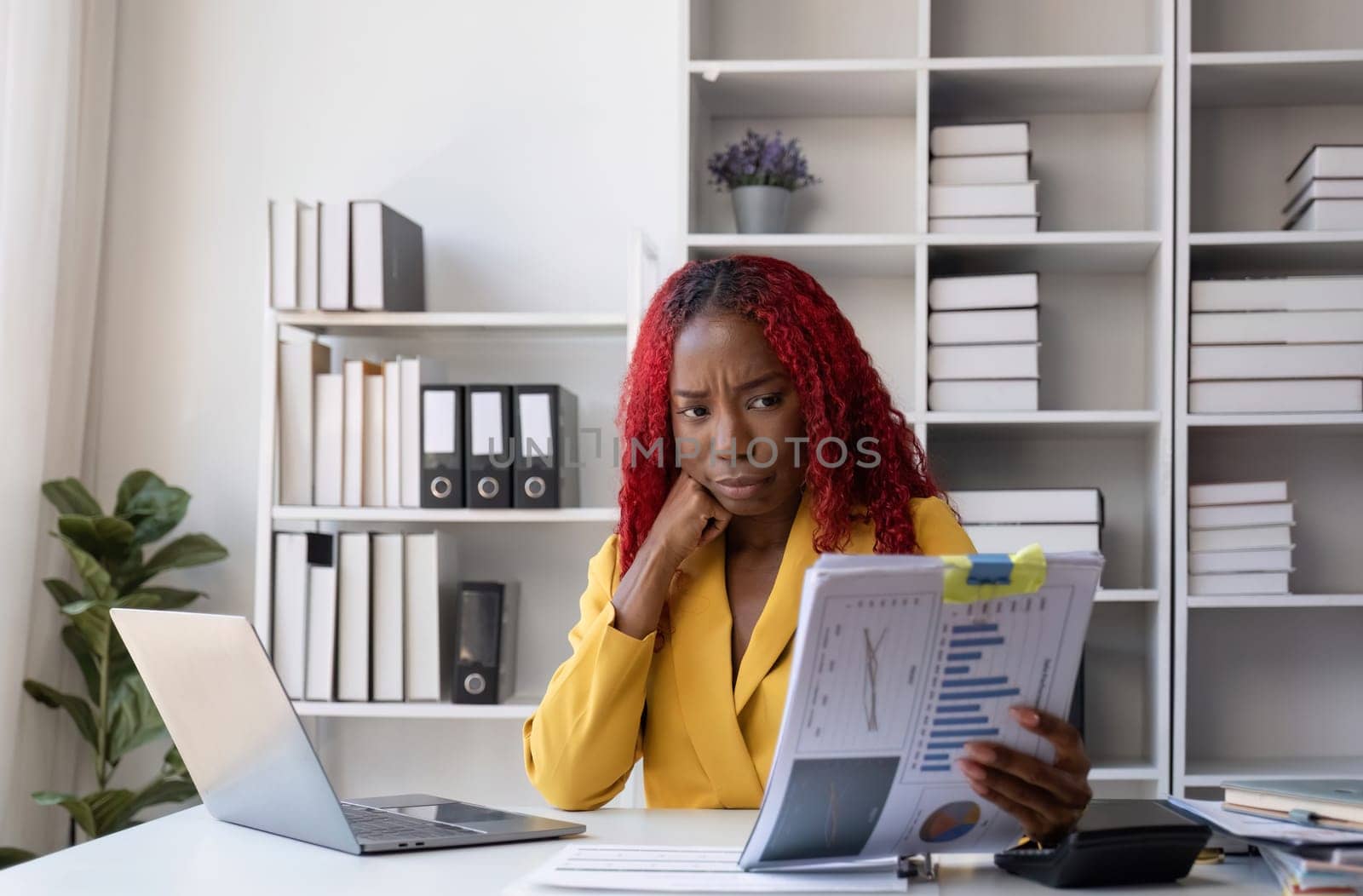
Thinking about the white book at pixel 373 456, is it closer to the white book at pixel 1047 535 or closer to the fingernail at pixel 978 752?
the white book at pixel 1047 535

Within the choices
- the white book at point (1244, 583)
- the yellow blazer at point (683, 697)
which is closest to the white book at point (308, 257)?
the yellow blazer at point (683, 697)

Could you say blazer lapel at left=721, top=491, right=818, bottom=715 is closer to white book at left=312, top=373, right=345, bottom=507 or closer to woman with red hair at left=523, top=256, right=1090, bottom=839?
woman with red hair at left=523, top=256, right=1090, bottom=839

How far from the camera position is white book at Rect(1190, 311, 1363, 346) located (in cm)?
249

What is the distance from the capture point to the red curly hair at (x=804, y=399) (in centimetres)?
156

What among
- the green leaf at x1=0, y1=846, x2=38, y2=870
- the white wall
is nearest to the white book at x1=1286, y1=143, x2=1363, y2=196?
the white wall

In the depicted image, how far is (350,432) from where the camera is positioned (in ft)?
8.79

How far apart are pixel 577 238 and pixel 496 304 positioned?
235 millimetres

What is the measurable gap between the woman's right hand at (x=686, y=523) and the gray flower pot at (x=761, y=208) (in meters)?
1.19

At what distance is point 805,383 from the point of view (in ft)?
5.08

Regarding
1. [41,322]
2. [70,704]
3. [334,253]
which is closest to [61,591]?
[70,704]

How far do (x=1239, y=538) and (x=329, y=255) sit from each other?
1877 mm

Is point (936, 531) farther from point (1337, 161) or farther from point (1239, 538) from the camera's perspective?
point (1337, 161)

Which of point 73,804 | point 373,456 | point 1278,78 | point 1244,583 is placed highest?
point 1278,78

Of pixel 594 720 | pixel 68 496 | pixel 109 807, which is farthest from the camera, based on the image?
pixel 68 496
